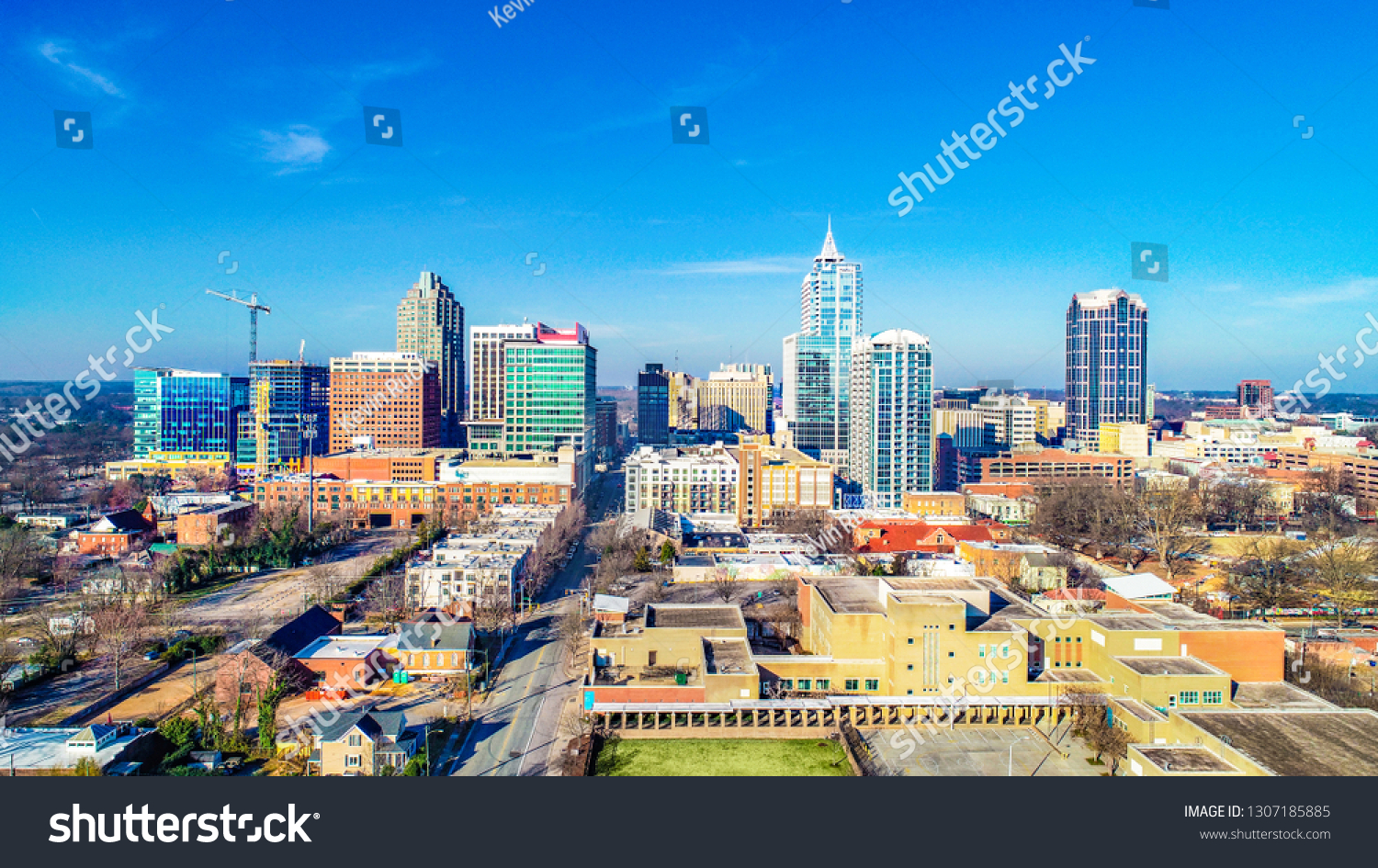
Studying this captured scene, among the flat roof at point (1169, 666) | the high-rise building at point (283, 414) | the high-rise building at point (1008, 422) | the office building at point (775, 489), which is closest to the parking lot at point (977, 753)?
the flat roof at point (1169, 666)

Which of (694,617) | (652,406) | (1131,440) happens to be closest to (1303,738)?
(694,617)

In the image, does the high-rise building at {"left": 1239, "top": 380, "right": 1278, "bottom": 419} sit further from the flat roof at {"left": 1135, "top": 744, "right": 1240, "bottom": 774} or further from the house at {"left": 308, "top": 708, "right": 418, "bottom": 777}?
the house at {"left": 308, "top": 708, "right": 418, "bottom": 777}

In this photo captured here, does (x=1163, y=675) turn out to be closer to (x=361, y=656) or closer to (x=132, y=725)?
(x=361, y=656)

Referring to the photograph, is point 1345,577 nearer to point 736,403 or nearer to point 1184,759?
point 1184,759

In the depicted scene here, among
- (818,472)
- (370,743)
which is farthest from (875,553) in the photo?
(370,743)

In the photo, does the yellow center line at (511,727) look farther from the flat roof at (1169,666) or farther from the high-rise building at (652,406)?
the high-rise building at (652,406)

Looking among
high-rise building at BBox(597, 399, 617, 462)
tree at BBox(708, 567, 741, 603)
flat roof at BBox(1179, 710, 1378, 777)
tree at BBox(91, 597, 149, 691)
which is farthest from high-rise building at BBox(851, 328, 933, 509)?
tree at BBox(91, 597, 149, 691)
